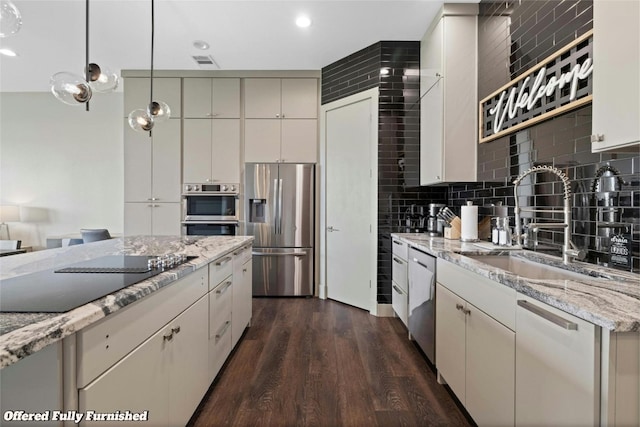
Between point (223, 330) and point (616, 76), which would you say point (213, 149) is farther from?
point (616, 76)

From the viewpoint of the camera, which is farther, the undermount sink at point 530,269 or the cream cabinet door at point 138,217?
the cream cabinet door at point 138,217

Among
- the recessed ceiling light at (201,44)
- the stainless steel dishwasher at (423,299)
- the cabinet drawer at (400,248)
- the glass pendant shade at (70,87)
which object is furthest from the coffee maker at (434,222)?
the recessed ceiling light at (201,44)

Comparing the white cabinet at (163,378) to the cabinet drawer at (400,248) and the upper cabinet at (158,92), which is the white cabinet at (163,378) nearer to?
the cabinet drawer at (400,248)

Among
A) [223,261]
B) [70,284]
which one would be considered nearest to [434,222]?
[223,261]

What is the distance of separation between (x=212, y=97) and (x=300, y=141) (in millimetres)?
1356

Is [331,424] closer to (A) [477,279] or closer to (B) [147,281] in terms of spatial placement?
(A) [477,279]

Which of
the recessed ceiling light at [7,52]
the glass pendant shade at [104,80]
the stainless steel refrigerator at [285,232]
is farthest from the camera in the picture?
the stainless steel refrigerator at [285,232]

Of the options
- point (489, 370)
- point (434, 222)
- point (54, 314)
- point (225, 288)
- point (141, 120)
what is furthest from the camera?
point (434, 222)

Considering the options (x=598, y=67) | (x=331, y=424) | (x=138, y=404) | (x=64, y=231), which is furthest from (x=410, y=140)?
(x=64, y=231)

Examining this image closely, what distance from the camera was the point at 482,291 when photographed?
4.70ft

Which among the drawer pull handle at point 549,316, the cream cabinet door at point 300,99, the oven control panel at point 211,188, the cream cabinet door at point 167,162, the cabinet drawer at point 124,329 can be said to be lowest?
the cabinet drawer at point 124,329

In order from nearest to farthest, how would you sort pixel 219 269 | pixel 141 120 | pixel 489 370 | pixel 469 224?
1. pixel 489 370
2. pixel 219 269
3. pixel 469 224
4. pixel 141 120

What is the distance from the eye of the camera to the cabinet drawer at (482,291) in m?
1.24

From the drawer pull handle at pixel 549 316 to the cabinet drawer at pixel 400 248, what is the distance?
153cm
